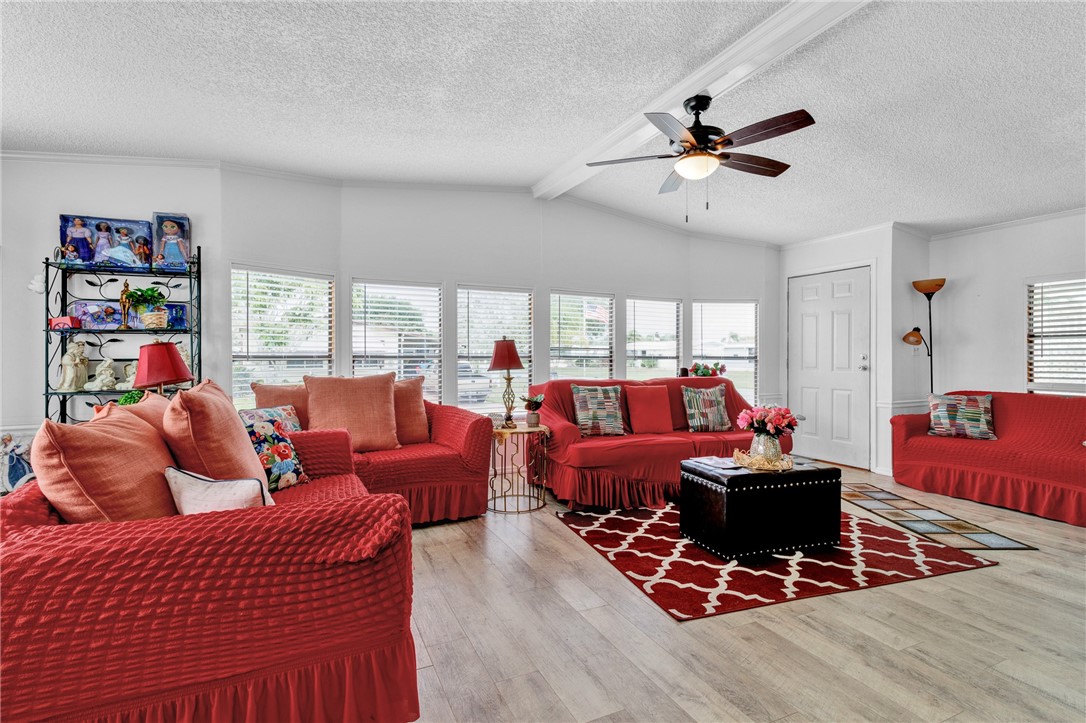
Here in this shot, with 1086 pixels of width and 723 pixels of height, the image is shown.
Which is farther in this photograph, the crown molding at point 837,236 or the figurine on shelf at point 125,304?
the crown molding at point 837,236

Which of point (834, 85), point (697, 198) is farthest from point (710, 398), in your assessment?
point (834, 85)

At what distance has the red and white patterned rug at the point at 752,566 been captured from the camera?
2.58 m

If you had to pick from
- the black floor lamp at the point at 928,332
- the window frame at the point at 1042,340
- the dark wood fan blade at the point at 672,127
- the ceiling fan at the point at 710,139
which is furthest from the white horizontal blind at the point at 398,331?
the window frame at the point at 1042,340

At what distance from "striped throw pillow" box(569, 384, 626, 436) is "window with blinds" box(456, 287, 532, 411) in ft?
2.53

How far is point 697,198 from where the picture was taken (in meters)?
5.00

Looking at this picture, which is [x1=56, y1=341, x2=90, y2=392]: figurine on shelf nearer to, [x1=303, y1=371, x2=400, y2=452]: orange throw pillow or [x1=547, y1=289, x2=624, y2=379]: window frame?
[x1=303, y1=371, x2=400, y2=452]: orange throw pillow

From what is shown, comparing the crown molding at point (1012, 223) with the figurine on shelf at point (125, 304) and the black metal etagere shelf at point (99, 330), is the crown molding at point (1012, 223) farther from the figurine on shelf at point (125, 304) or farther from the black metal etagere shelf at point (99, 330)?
the figurine on shelf at point (125, 304)

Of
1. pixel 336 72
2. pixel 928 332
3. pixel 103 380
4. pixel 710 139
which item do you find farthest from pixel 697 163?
pixel 928 332

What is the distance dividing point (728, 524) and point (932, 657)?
1.08m

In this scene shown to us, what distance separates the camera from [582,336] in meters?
5.61

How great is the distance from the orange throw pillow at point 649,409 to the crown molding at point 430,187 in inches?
86.9

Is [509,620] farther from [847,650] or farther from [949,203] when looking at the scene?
[949,203]

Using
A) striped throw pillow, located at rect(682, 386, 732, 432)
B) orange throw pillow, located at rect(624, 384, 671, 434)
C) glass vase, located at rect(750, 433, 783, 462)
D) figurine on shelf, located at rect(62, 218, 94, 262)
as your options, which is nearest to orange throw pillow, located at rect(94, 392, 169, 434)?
figurine on shelf, located at rect(62, 218, 94, 262)

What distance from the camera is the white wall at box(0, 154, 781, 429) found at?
360cm
